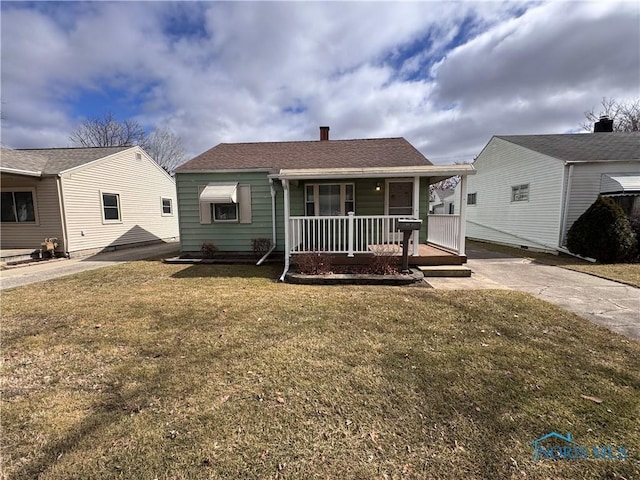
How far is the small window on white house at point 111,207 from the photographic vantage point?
1209 centimetres

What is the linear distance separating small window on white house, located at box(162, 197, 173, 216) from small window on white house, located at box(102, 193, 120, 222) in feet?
11.0

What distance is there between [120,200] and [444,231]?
45.8 ft

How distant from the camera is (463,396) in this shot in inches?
95.1

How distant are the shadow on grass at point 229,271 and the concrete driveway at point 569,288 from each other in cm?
412

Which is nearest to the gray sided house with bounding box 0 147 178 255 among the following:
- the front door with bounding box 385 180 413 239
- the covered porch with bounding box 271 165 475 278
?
the covered porch with bounding box 271 165 475 278

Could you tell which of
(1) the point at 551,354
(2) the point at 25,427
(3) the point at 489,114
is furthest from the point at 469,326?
(3) the point at 489,114

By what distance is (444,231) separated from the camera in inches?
321

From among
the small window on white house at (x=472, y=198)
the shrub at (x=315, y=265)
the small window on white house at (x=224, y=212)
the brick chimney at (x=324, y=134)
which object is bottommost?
Answer: the shrub at (x=315, y=265)

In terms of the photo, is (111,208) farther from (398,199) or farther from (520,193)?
(520,193)

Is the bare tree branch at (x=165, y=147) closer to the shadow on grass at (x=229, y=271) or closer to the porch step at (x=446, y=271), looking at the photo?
the shadow on grass at (x=229, y=271)

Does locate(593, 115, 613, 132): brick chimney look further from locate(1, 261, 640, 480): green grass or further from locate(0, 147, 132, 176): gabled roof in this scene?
locate(0, 147, 132, 176): gabled roof

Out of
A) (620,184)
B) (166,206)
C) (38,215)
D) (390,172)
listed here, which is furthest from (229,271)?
(620,184)
